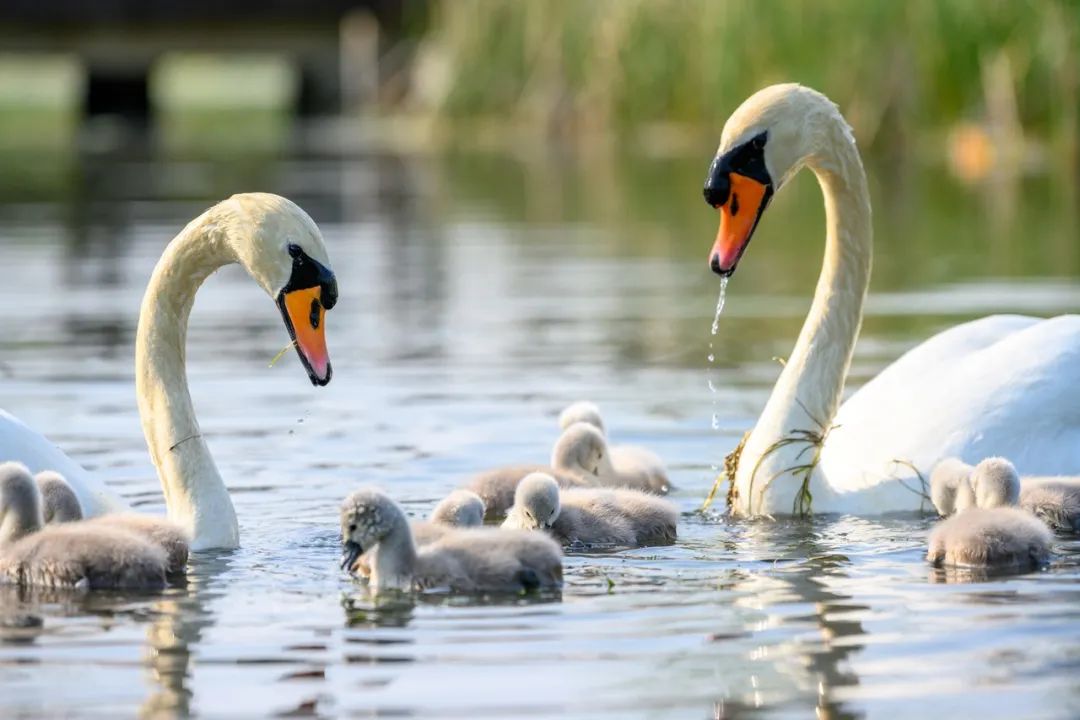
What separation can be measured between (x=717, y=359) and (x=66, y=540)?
263 inches

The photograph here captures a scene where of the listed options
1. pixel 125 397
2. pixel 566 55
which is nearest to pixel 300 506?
pixel 125 397

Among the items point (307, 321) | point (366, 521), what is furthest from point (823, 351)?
point (366, 521)

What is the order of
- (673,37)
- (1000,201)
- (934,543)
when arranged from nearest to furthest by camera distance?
(934,543), (1000,201), (673,37)

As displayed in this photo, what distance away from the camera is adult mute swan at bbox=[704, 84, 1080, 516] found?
8.64m

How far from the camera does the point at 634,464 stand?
9.63 meters

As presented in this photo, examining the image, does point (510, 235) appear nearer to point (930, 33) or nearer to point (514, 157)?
point (930, 33)

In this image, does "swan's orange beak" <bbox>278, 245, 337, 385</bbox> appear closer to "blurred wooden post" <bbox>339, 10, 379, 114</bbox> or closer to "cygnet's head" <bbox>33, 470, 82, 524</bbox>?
"cygnet's head" <bbox>33, 470, 82, 524</bbox>

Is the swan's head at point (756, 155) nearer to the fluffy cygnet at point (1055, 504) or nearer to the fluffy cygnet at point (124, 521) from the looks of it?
the fluffy cygnet at point (1055, 504)

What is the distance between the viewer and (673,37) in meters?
34.5

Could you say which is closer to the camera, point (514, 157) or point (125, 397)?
point (125, 397)

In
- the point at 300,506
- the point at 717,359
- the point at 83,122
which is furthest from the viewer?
the point at 83,122

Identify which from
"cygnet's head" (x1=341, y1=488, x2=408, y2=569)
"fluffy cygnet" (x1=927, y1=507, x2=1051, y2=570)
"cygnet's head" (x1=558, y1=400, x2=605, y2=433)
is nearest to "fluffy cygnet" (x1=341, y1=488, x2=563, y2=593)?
"cygnet's head" (x1=341, y1=488, x2=408, y2=569)

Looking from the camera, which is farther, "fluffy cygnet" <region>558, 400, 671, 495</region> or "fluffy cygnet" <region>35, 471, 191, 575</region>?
"fluffy cygnet" <region>558, 400, 671, 495</region>

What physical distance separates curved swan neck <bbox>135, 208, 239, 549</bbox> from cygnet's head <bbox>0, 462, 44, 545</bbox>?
0.74m
